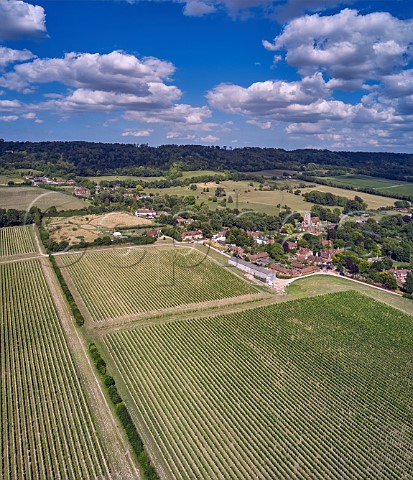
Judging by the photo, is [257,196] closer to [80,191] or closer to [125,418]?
[80,191]

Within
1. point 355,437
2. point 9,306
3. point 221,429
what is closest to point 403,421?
point 355,437

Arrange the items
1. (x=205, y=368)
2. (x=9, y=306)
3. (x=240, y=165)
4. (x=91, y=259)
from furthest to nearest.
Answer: (x=240, y=165) → (x=91, y=259) → (x=9, y=306) → (x=205, y=368)

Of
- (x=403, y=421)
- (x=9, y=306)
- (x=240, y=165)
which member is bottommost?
(x=403, y=421)

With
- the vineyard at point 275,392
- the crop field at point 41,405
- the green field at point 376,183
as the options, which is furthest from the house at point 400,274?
the green field at point 376,183

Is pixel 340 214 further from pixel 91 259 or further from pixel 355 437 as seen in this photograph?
pixel 355 437

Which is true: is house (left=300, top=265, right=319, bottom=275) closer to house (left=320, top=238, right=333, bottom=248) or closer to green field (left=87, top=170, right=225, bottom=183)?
house (left=320, top=238, right=333, bottom=248)

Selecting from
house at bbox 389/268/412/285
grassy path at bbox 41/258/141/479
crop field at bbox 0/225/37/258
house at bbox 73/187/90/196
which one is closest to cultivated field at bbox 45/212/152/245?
crop field at bbox 0/225/37/258

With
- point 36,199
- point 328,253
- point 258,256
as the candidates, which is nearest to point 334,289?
point 258,256
